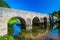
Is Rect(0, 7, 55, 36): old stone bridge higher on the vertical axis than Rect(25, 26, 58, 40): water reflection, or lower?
higher

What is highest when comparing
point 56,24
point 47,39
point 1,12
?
point 1,12

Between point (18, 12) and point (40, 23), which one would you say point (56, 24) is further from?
point (18, 12)

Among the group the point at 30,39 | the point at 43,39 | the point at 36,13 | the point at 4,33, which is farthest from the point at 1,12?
the point at 36,13

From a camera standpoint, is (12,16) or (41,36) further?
(12,16)

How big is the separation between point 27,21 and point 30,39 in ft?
4.90

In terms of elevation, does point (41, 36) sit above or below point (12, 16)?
below

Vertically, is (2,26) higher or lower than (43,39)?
higher

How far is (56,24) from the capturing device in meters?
5.66

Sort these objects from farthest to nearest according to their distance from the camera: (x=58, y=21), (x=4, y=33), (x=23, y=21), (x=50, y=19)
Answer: (x=50, y=19) < (x=58, y=21) < (x=23, y=21) < (x=4, y=33)

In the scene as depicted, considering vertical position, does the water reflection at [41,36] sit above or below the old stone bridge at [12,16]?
below

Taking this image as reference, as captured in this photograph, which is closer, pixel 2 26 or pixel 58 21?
pixel 2 26

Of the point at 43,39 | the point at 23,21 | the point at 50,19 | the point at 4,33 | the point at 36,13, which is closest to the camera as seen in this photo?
the point at 43,39

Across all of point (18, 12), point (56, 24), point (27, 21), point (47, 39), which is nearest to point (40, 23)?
point (56, 24)

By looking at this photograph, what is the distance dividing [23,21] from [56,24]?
167cm
